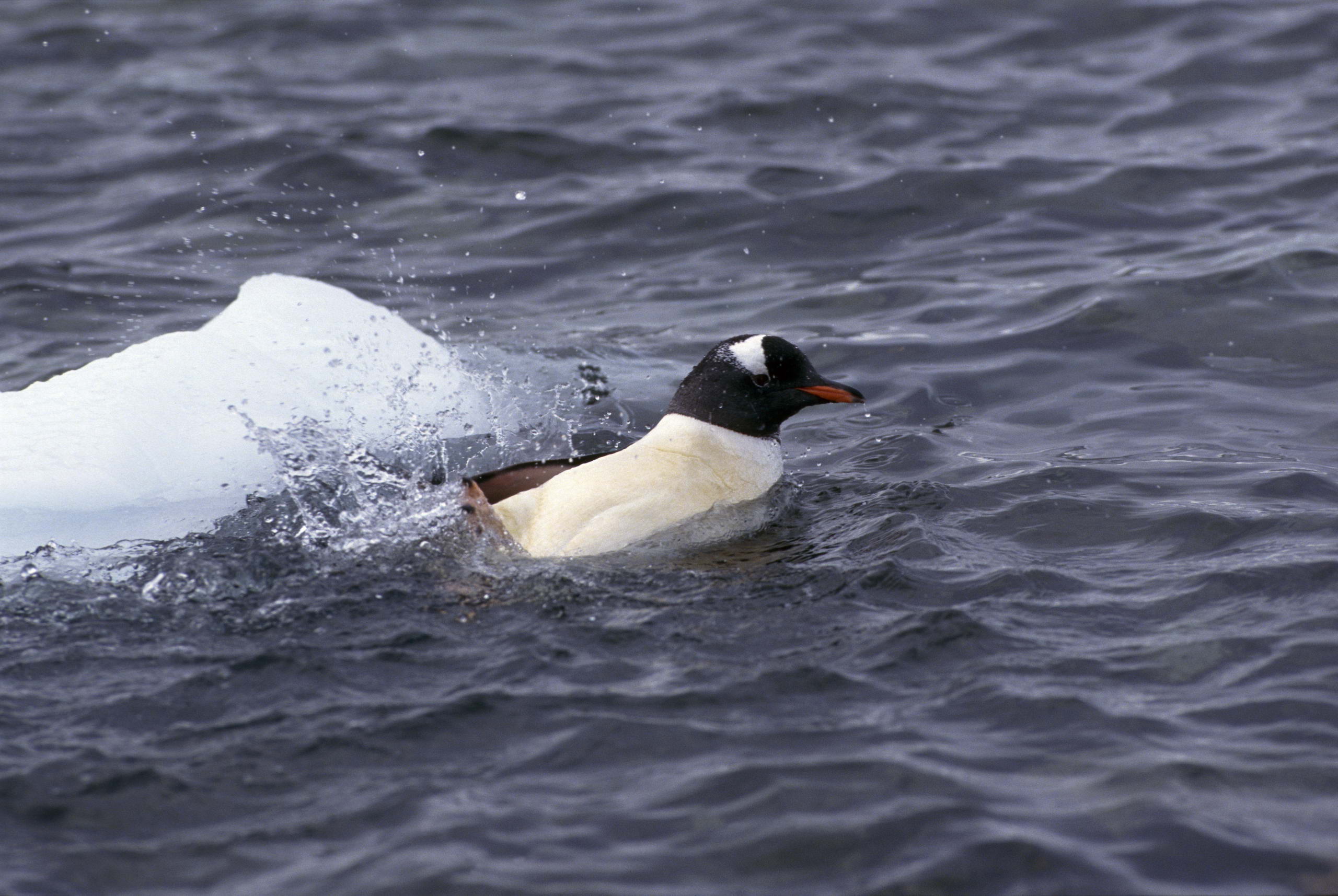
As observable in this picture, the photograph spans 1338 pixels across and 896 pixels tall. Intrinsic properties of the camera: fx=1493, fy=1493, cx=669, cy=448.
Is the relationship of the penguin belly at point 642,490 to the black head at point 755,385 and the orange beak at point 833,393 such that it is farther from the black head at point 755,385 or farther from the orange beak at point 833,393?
the orange beak at point 833,393

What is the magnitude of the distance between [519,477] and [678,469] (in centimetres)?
64

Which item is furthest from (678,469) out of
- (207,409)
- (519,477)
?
(207,409)

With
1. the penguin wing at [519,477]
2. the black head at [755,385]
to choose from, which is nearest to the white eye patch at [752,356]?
the black head at [755,385]

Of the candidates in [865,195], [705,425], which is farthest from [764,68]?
[705,425]

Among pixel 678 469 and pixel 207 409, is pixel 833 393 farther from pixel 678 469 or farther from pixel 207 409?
pixel 207 409

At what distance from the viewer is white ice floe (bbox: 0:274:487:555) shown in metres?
5.70

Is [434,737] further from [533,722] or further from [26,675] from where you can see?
[26,675]

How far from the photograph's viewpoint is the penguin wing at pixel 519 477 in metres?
5.84

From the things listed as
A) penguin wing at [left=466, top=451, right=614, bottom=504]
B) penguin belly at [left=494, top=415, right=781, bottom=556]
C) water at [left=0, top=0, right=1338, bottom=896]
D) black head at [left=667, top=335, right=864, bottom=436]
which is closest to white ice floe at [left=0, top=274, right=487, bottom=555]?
water at [left=0, top=0, right=1338, bottom=896]

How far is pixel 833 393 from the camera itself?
5977 mm

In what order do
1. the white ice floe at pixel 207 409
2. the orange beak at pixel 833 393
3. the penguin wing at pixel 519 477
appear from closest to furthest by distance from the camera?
the white ice floe at pixel 207 409 < the penguin wing at pixel 519 477 < the orange beak at pixel 833 393

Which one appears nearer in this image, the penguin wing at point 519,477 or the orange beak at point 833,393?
the penguin wing at point 519,477

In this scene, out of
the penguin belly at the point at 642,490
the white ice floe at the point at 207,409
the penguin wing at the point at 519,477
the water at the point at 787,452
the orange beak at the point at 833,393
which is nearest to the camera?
the water at the point at 787,452

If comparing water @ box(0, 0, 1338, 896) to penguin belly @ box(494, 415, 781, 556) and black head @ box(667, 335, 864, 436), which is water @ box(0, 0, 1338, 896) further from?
black head @ box(667, 335, 864, 436)
